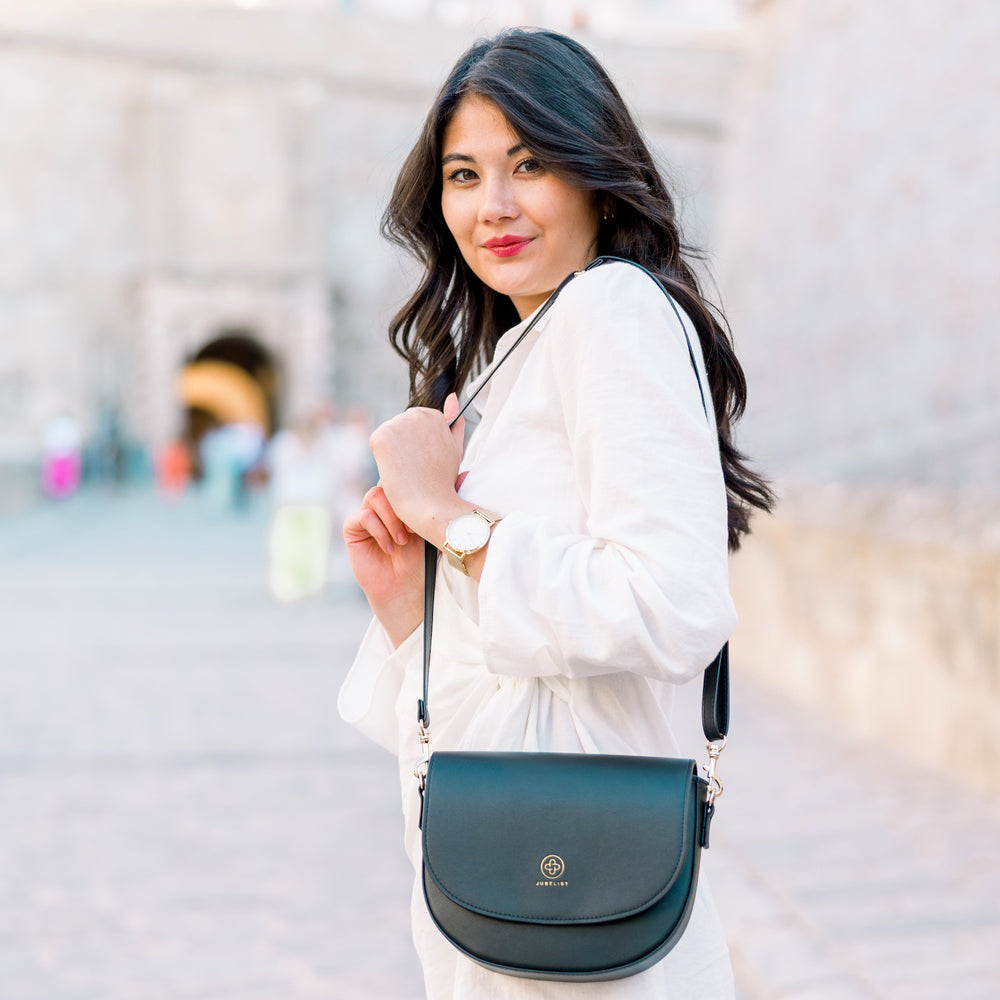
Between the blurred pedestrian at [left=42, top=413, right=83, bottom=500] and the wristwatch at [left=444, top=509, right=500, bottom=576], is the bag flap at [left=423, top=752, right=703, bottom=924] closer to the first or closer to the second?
the wristwatch at [left=444, top=509, right=500, bottom=576]

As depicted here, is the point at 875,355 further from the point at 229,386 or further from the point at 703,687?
the point at 229,386

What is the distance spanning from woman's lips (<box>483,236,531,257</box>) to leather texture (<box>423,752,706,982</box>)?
22.5 inches

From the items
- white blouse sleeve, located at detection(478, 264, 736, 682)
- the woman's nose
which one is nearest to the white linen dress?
white blouse sleeve, located at detection(478, 264, 736, 682)

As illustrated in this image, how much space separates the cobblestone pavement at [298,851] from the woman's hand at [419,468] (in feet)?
7.08

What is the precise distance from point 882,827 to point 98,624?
6.34 meters

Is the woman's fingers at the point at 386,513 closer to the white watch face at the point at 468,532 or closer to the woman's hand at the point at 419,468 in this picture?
the woman's hand at the point at 419,468

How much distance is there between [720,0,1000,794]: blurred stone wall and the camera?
5020 millimetres

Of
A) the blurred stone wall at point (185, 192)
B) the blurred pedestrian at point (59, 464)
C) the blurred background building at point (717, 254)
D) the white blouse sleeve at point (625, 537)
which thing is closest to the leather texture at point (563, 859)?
the white blouse sleeve at point (625, 537)

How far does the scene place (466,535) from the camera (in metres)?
1.33

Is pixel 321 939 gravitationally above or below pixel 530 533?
below

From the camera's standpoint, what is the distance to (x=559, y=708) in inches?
54.7

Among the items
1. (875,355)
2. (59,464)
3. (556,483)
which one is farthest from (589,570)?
(59,464)

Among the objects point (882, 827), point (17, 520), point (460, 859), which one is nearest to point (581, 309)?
point (460, 859)

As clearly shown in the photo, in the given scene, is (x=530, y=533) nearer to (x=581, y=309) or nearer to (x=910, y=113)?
(x=581, y=309)
